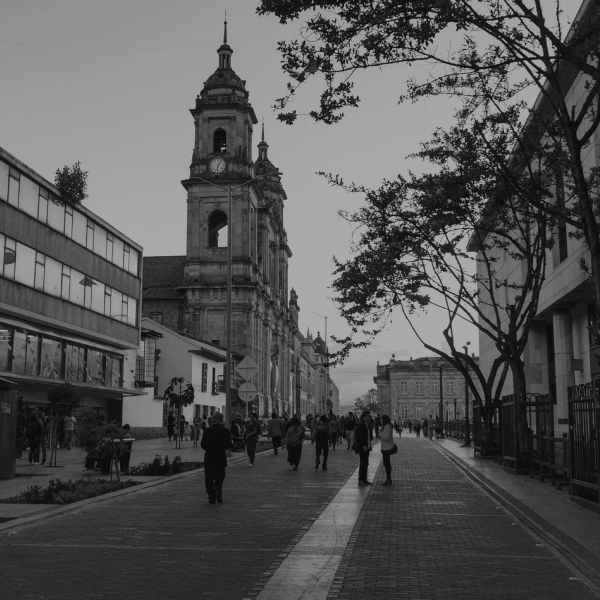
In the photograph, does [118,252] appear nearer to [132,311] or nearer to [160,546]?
[132,311]

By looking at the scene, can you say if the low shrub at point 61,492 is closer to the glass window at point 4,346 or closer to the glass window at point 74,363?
the glass window at point 4,346

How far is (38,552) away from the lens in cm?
984

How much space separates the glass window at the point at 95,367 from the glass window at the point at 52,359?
3348mm

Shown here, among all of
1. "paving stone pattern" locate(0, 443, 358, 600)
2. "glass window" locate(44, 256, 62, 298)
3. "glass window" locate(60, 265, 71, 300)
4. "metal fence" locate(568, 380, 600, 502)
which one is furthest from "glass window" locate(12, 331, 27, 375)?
"metal fence" locate(568, 380, 600, 502)

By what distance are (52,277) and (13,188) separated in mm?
4656

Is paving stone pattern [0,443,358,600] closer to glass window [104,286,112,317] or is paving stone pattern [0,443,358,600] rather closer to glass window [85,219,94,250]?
glass window [85,219,94,250]

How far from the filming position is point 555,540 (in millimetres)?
10898

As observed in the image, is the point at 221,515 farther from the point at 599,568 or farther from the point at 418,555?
the point at 599,568

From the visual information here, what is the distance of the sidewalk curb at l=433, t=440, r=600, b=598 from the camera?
8594mm

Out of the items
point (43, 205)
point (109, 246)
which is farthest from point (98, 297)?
point (43, 205)

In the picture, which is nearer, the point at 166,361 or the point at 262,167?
the point at 166,361

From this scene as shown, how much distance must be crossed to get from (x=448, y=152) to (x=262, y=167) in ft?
269

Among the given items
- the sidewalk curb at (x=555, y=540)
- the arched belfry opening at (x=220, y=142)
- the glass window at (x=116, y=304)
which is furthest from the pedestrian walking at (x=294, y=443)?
the arched belfry opening at (x=220, y=142)

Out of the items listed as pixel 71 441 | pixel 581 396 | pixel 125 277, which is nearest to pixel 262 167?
pixel 125 277
